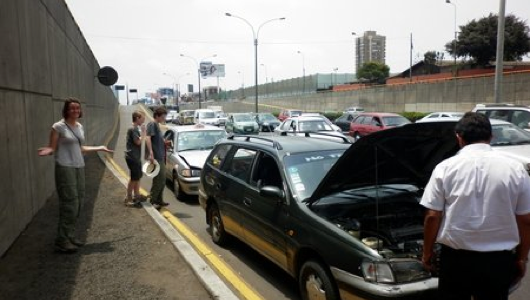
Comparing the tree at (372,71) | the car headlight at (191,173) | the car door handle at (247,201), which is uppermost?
the tree at (372,71)

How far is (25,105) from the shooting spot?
21.0 ft

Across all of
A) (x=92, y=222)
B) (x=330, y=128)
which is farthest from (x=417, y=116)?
(x=92, y=222)

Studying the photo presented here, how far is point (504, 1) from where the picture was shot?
61.1 ft

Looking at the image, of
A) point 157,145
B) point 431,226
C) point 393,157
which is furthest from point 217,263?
point 157,145

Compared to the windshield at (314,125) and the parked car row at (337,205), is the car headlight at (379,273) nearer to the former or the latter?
the parked car row at (337,205)

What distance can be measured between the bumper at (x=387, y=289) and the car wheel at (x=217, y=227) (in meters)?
2.95

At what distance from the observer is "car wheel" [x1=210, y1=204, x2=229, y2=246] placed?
6.19 metres

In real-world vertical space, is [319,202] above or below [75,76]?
below

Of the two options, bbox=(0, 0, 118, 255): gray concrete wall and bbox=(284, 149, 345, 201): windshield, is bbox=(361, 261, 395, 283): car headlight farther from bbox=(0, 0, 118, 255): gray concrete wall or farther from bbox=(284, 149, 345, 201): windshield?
bbox=(0, 0, 118, 255): gray concrete wall

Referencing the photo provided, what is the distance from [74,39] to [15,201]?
32.2 feet

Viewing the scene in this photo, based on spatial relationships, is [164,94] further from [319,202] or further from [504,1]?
[319,202]

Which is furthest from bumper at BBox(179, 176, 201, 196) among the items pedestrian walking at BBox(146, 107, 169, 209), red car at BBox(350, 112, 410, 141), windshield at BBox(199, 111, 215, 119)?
windshield at BBox(199, 111, 215, 119)

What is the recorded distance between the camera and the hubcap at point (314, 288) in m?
3.81

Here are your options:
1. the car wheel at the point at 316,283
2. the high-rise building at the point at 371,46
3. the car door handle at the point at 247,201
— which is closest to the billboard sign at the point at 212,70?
the high-rise building at the point at 371,46
